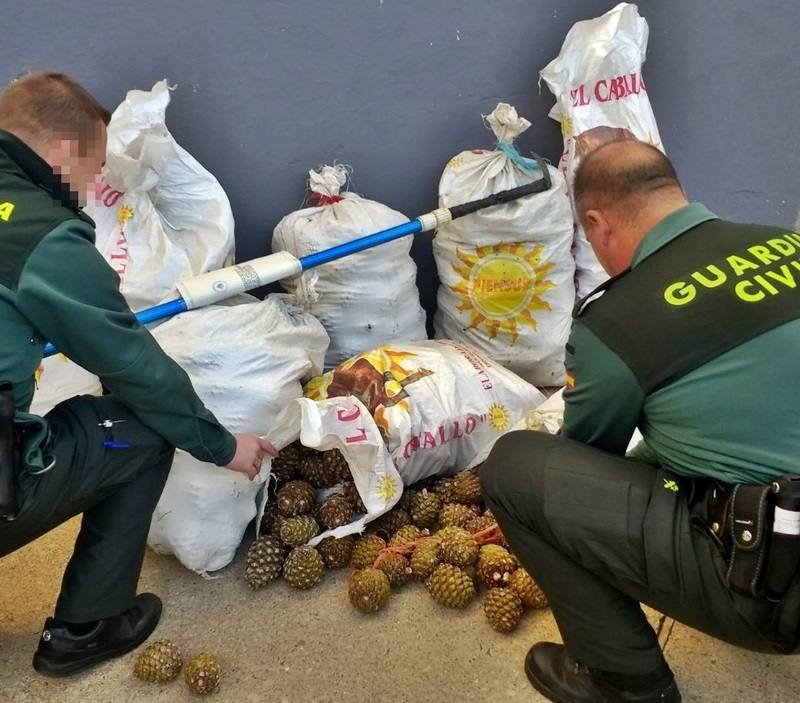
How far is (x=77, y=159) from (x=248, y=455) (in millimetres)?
700

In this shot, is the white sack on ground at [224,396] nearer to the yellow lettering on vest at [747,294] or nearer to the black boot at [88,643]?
the black boot at [88,643]

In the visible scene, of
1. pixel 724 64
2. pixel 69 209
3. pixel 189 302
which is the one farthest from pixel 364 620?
pixel 724 64

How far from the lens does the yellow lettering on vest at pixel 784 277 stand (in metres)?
1.26

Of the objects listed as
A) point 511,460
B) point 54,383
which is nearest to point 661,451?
point 511,460

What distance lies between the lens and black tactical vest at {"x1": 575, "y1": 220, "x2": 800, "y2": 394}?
1.24 meters

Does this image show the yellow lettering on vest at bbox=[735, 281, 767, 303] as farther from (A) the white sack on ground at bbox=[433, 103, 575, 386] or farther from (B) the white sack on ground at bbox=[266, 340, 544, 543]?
(A) the white sack on ground at bbox=[433, 103, 575, 386]

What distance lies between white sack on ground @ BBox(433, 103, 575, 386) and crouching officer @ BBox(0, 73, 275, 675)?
0.97 meters

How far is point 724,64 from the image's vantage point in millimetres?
2602

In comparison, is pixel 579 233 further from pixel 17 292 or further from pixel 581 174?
pixel 17 292

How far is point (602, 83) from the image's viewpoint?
93.9 inches

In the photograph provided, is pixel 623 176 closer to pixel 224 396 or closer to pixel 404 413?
pixel 404 413

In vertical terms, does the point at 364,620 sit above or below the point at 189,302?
below

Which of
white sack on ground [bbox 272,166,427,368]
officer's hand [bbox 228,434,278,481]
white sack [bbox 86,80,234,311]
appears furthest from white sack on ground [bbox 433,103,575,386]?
officer's hand [bbox 228,434,278,481]

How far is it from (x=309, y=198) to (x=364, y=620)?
1.31m
